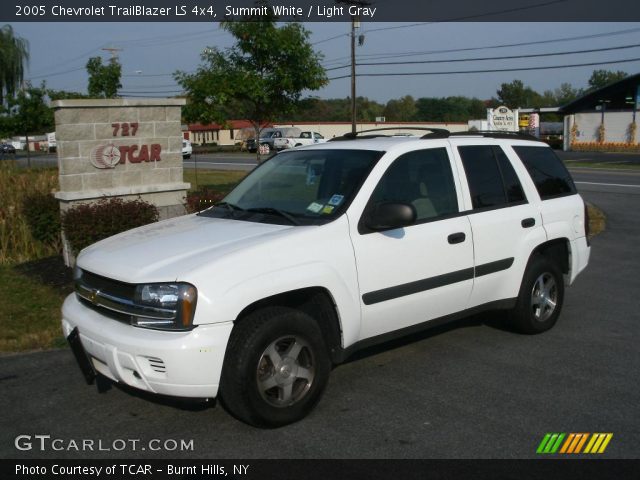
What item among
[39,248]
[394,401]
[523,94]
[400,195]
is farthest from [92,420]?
[523,94]

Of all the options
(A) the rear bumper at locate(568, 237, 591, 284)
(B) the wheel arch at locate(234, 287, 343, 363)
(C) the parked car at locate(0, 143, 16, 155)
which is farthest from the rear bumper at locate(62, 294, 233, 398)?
(C) the parked car at locate(0, 143, 16, 155)

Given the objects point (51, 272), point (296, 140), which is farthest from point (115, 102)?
point (296, 140)

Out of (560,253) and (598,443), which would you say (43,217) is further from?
(598,443)

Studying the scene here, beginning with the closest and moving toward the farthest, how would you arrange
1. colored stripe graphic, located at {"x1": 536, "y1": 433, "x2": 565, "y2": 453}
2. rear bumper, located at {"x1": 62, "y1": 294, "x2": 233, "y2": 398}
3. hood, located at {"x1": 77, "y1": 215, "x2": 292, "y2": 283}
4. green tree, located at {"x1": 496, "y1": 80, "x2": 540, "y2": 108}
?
rear bumper, located at {"x1": 62, "y1": 294, "x2": 233, "y2": 398}, colored stripe graphic, located at {"x1": 536, "y1": 433, "x2": 565, "y2": 453}, hood, located at {"x1": 77, "y1": 215, "x2": 292, "y2": 283}, green tree, located at {"x1": 496, "y1": 80, "x2": 540, "y2": 108}

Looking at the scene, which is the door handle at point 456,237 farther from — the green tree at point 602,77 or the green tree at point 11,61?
the green tree at point 602,77

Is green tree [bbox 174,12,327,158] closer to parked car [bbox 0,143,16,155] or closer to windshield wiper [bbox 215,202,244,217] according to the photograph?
windshield wiper [bbox 215,202,244,217]

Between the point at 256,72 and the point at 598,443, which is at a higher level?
the point at 256,72

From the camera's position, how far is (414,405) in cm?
462

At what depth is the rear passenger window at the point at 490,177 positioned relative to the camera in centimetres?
561

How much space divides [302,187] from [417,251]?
1.01 meters

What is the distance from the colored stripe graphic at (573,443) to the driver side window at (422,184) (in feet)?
5.87

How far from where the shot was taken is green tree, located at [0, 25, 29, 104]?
4669 cm

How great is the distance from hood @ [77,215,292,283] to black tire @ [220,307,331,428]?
1.56 feet
